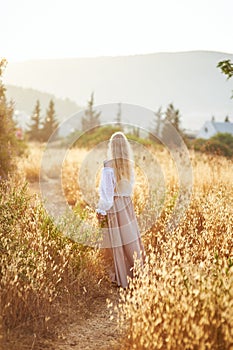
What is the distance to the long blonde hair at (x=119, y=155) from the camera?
4.77 meters

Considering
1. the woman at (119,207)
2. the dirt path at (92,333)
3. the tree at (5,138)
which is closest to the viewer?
the dirt path at (92,333)

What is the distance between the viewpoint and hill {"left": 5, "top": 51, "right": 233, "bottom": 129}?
141125mm

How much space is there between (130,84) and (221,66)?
496ft

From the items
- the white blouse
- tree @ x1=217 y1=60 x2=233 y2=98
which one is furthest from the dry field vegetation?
tree @ x1=217 y1=60 x2=233 y2=98

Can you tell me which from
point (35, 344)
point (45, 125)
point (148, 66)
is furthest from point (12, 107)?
point (148, 66)

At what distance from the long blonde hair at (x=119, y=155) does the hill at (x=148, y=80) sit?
121m

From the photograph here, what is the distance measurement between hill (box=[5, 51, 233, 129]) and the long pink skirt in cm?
12114

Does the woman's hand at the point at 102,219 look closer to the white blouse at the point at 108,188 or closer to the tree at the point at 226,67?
the white blouse at the point at 108,188

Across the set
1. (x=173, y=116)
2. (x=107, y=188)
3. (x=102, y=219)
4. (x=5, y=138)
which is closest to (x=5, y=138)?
(x=5, y=138)

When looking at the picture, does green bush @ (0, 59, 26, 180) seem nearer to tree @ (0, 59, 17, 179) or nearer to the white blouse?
tree @ (0, 59, 17, 179)

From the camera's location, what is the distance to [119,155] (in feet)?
15.7

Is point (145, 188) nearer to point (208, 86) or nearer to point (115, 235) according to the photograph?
point (115, 235)

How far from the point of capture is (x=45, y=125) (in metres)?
38.8

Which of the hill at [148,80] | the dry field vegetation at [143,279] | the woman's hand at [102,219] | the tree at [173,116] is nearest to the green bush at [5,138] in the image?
the dry field vegetation at [143,279]
